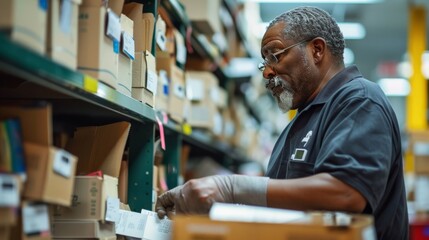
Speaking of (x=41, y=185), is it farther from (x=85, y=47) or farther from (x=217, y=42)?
(x=217, y=42)

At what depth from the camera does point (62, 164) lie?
6.70 ft

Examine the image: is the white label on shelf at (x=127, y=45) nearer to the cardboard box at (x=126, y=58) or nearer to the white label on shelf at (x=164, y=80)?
the cardboard box at (x=126, y=58)

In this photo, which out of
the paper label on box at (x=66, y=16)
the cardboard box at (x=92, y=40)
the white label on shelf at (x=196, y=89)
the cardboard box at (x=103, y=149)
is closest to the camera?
the paper label on box at (x=66, y=16)

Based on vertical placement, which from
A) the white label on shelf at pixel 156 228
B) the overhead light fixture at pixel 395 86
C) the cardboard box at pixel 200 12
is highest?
the overhead light fixture at pixel 395 86

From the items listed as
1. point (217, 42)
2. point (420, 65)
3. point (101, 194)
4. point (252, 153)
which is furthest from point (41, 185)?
point (420, 65)

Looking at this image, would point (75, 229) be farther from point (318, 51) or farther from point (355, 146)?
point (318, 51)

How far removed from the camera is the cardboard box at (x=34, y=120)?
1981 mm

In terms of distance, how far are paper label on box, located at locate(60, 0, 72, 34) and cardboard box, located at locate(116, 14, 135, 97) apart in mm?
498

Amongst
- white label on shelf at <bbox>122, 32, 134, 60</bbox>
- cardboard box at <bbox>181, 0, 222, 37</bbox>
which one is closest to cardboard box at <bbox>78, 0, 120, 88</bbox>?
white label on shelf at <bbox>122, 32, 134, 60</bbox>

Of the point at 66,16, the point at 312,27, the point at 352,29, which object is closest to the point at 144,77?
the point at 312,27

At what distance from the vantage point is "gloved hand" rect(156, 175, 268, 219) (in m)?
2.30

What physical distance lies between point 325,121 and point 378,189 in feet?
1.26

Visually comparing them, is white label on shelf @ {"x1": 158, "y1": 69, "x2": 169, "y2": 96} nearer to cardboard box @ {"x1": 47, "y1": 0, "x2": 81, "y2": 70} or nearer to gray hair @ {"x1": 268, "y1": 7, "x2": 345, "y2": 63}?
gray hair @ {"x1": 268, "y1": 7, "x2": 345, "y2": 63}

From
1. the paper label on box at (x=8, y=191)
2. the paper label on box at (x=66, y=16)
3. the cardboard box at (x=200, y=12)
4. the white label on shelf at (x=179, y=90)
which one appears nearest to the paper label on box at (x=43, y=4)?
the paper label on box at (x=66, y=16)
